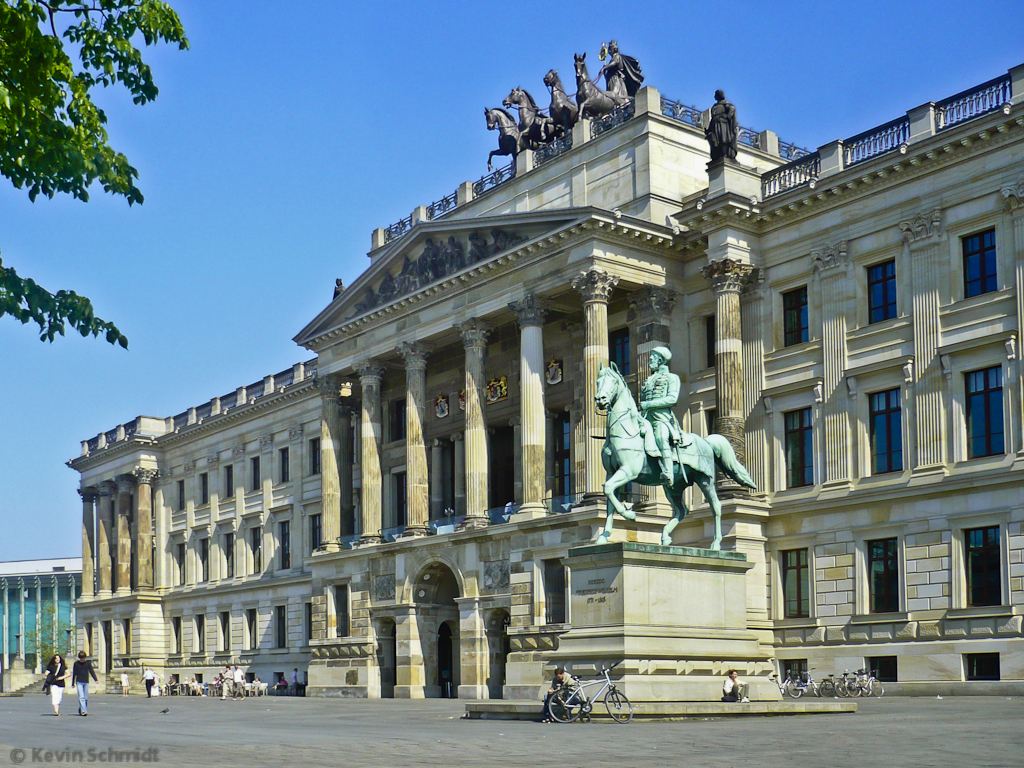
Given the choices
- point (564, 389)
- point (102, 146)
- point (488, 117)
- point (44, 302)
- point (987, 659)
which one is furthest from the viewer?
point (488, 117)

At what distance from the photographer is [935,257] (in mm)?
42000

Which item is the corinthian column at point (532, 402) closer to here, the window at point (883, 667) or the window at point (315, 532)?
the window at point (883, 667)

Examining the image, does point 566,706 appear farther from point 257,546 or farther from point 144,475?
point 144,475

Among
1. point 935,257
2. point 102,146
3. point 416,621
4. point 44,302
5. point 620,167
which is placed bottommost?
point 416,621

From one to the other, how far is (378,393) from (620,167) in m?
16.1

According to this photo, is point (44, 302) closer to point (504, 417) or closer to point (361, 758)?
point (361, 758)

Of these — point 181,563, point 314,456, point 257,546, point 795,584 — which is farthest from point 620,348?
point 181,563

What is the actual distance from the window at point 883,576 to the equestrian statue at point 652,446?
15.4 m

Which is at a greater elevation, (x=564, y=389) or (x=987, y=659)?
(x=564, y=389)

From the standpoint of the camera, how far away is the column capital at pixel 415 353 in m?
56.7

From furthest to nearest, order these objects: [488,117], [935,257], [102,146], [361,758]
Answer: [488,117]
[935,257]
[361,758]
[102,146]

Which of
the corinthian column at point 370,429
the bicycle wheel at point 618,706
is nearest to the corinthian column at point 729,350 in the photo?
the corinthian column at point 370,429

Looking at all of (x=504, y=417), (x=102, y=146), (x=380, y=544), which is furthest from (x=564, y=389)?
(x=102, y=146)

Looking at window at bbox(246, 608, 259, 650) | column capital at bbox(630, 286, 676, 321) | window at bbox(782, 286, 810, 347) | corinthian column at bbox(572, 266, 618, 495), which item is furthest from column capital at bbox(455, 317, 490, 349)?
window at bbox(246, 608, 259, 650)
